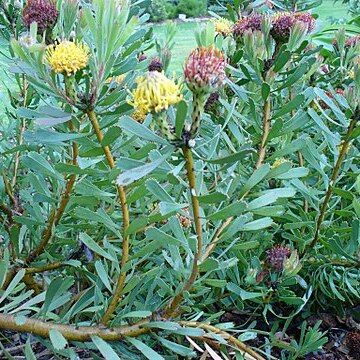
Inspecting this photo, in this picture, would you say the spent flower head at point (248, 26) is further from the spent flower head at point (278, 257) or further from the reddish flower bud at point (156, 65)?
the spent flower head at point (278, 257)

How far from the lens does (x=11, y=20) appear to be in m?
0.96

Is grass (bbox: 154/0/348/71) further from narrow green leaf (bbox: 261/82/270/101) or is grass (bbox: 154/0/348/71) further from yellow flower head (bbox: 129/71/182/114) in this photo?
yellow flower head (bbox: 129/71/182/114)

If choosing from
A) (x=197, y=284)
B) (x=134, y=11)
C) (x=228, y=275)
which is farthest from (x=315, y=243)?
(x=134, y=11)

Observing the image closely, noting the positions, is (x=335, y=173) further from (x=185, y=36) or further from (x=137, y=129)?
(x=185, y=36)

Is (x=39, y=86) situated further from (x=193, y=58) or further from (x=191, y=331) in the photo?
(x=191, y=331)

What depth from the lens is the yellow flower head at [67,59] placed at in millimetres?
568

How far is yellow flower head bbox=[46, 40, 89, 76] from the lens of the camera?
57 centimetres

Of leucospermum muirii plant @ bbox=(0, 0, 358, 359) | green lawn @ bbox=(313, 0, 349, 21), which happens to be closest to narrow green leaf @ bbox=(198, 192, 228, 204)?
leucospermum muirii plant @ bbox=(0, 0, 358, 359)

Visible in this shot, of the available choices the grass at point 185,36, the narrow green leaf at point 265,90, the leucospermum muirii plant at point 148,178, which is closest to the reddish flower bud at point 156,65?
the leucospermum muirii plant at point 148,178

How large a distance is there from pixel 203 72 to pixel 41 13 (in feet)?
0.84

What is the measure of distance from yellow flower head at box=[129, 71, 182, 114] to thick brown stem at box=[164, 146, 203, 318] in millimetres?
46

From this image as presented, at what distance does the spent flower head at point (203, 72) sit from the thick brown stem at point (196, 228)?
58 millimetres

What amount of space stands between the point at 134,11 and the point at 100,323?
0.52m

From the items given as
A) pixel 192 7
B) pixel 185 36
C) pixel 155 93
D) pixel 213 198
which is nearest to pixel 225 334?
pixel 213 198
